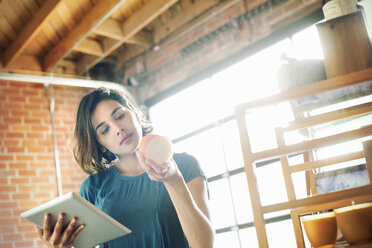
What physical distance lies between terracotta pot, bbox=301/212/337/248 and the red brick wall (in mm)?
3064

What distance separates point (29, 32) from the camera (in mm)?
3336

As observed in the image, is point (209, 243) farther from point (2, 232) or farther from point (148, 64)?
point (148, 64)

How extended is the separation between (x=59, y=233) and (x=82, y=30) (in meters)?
2.43

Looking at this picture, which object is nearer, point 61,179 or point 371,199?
point 371,199

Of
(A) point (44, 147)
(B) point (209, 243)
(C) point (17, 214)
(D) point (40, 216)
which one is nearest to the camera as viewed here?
(B) point (209, 243)

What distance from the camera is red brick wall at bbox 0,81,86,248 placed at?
3488mm

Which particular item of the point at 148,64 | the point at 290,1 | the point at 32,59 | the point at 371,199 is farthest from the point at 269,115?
the point at 32,59

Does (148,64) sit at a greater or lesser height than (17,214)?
greater

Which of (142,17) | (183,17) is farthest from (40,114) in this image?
(183,17)

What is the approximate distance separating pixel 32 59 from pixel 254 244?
8.88 feet

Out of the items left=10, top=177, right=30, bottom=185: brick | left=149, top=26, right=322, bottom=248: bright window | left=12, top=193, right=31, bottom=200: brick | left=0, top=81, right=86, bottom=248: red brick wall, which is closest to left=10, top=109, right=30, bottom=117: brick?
left=0, top=81, right=86, bottom=248: red brick wall

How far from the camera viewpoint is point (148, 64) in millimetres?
4176

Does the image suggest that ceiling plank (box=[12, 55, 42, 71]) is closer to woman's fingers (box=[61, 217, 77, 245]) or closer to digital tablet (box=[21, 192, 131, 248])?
digital tablet (box=[21, 192, 131, 248])

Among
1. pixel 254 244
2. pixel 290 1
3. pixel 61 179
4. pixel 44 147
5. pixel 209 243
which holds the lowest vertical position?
pixel 254 244
